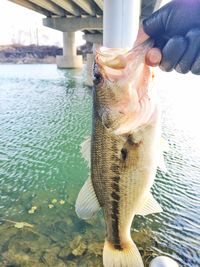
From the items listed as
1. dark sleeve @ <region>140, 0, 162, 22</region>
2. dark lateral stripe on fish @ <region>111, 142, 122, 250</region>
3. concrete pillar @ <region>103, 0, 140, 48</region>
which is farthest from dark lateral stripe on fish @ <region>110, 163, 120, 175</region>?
dark sleeve @ <region>140, 0, 162, 22</region>

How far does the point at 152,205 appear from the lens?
2.32 metres

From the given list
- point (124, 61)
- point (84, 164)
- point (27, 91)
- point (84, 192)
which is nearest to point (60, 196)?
point (84, 164)

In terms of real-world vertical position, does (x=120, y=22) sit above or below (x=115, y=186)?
above

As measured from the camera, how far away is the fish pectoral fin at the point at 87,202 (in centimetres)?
224

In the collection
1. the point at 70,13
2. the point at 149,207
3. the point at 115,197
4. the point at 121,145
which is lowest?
the point at 149,207

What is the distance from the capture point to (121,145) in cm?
200

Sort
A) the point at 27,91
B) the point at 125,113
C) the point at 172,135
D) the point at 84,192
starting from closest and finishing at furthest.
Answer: the point at 125,113, the point at 84,192, the point at 172,135, the point at 27,91

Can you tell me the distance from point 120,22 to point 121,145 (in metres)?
4.34

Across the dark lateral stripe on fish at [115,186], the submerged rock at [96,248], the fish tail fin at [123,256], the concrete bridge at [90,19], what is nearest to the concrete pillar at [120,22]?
the concrete bridge at [90,19]

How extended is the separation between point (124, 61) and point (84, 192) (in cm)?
101

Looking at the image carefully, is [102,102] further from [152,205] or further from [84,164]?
[84,164]

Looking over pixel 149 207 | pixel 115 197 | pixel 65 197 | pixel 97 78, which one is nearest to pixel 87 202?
pixel 115 197

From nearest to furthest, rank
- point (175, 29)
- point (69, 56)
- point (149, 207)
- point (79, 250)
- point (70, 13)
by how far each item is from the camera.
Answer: point (175, 29) < point (149, 207) < point (79, 250) < point (70, 13) < point (69, 56)

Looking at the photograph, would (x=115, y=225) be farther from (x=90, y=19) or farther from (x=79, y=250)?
(x=90, y=19)
